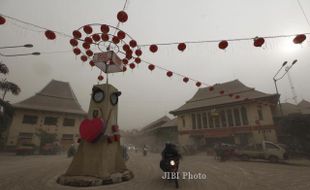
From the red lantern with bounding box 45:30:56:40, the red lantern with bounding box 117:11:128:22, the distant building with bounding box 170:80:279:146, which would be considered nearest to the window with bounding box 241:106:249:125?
the distant building with bounding box 170:80:279:146

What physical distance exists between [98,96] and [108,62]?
1805 millimetres

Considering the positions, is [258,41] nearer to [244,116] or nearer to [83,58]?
[83,58]

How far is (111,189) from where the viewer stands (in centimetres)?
599

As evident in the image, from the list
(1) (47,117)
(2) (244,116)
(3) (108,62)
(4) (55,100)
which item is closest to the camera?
(3) (108,62)

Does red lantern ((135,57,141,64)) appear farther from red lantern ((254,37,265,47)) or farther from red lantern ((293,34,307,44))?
red lantern ((293,34,307,44))

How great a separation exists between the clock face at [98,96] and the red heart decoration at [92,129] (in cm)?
112

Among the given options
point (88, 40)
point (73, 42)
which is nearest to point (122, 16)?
point (88, 40)

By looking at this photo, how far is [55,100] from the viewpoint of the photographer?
30.8 m

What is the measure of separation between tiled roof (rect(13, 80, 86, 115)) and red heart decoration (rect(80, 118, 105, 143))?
961 inches

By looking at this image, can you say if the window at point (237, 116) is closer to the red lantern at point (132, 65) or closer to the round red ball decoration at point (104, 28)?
the red lantern at point (132, 65)

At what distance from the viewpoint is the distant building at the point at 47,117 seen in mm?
25609

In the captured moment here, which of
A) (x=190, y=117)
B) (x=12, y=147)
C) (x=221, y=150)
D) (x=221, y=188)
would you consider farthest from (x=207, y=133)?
(x=12, y=147)

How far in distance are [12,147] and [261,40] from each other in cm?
3178

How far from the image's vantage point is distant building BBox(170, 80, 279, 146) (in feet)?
68.8
